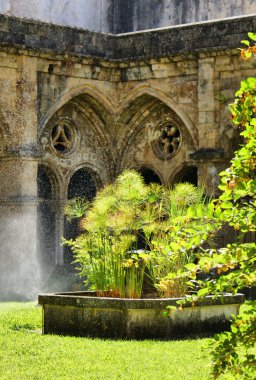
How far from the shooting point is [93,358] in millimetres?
9211

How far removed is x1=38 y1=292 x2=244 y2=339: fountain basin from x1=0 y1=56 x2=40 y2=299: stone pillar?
5.67 metres

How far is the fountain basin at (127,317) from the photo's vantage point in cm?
1059

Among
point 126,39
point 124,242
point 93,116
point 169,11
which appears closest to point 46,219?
point 93,116

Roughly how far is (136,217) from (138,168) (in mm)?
7384

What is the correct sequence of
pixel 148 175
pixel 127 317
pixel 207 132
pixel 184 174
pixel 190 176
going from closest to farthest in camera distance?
pixel 127 317 → pixel 207 132 → pixel 184 174 → pixel 190 176 → pixel 148 175

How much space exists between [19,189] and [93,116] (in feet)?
8.73

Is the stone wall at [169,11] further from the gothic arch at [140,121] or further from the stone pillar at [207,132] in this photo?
the stone pillar at [207,132]

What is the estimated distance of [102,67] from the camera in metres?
18.4

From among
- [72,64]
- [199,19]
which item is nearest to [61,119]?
[72,64]

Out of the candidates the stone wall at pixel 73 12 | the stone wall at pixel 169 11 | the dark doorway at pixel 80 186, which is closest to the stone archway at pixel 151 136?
the dark doorway at pixel 80 186

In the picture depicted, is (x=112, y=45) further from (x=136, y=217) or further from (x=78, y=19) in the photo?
(x=136, y=217)

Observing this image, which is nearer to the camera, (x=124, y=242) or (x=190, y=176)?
(x=124, y=242)

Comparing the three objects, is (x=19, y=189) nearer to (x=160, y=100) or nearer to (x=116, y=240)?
(x=160, y=100)

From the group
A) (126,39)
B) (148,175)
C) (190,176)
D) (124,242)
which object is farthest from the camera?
(148,175)
